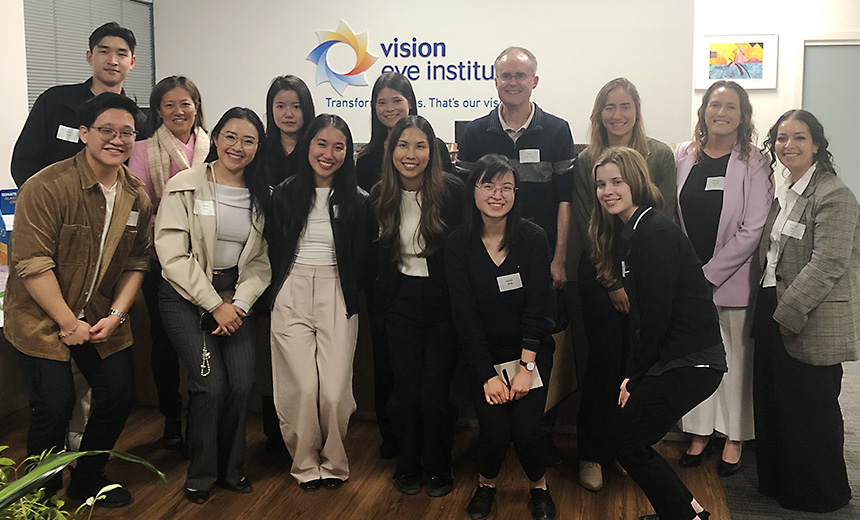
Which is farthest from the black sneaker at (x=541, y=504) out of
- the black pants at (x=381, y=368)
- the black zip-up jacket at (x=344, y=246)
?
the black zip-up jacket at (x=344, y=246)

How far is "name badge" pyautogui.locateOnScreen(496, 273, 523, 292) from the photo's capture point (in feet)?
8.91

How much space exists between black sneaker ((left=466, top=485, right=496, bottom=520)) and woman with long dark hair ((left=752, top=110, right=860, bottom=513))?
1.07 metres

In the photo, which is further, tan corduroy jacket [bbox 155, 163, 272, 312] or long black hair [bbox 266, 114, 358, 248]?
long black hair [bbox 266, 114, 358, 248]

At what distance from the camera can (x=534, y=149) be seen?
10.2 feet

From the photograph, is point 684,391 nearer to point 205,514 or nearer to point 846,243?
point 846,243

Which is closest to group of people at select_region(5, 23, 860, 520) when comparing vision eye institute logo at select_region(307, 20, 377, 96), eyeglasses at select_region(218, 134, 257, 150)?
eyeglasses at select_region(218, 134, 257, 150)

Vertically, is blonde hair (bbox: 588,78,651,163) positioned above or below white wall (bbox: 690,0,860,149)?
below

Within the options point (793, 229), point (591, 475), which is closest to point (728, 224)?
point (793, 229)

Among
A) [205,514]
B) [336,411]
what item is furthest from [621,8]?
[205,514]

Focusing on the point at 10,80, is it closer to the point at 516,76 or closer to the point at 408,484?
the point at 516,76

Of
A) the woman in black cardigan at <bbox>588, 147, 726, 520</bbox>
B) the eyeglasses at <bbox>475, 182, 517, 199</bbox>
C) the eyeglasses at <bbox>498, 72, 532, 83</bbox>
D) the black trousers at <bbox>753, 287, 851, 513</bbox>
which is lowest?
the black trousers at <bbox>753, 287, 851, 513</bbox>

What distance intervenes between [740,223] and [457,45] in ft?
12.1

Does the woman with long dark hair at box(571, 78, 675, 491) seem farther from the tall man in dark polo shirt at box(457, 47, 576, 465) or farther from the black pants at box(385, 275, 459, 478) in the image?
the black pants at box(385, 275, 459, 478)

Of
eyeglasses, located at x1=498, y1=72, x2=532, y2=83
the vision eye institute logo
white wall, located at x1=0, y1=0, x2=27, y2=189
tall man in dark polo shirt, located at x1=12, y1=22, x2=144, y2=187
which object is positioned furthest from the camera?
the vision eye institute logo
